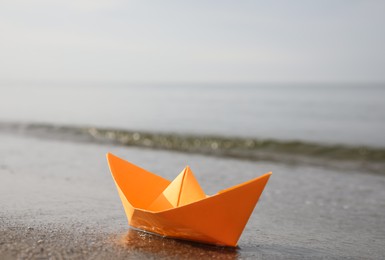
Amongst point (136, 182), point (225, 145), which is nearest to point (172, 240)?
point (136, 182)

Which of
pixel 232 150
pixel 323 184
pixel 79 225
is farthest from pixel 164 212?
pixel 232 150

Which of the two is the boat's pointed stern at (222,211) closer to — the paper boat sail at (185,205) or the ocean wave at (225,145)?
the paper boat sail at (185,205)

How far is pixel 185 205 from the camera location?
398 centimetres

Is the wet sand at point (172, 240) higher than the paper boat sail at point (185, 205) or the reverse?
the reverse

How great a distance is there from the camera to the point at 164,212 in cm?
406

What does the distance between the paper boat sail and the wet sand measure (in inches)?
6.0

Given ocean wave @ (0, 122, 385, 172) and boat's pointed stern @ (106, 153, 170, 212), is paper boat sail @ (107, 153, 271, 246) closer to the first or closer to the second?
boat's pointed stern @ (106, 153, 170, 212)

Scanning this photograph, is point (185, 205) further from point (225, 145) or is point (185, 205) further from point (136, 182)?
point (225, 145)

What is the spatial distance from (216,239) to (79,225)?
5.11ft


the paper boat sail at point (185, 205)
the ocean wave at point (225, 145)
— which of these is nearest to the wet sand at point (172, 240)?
the paper boat sail at point (185, 205)

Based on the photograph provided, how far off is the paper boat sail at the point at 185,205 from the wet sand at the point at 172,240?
0.15 meters

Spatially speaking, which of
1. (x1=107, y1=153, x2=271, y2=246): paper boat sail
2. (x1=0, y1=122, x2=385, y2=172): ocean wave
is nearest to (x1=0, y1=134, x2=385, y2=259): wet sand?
(x1=107, y1=153, x2=271, y2=246): paper boat sail

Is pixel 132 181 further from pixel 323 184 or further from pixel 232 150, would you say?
pixel 232 150

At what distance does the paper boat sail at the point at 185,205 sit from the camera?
13.0 feet
